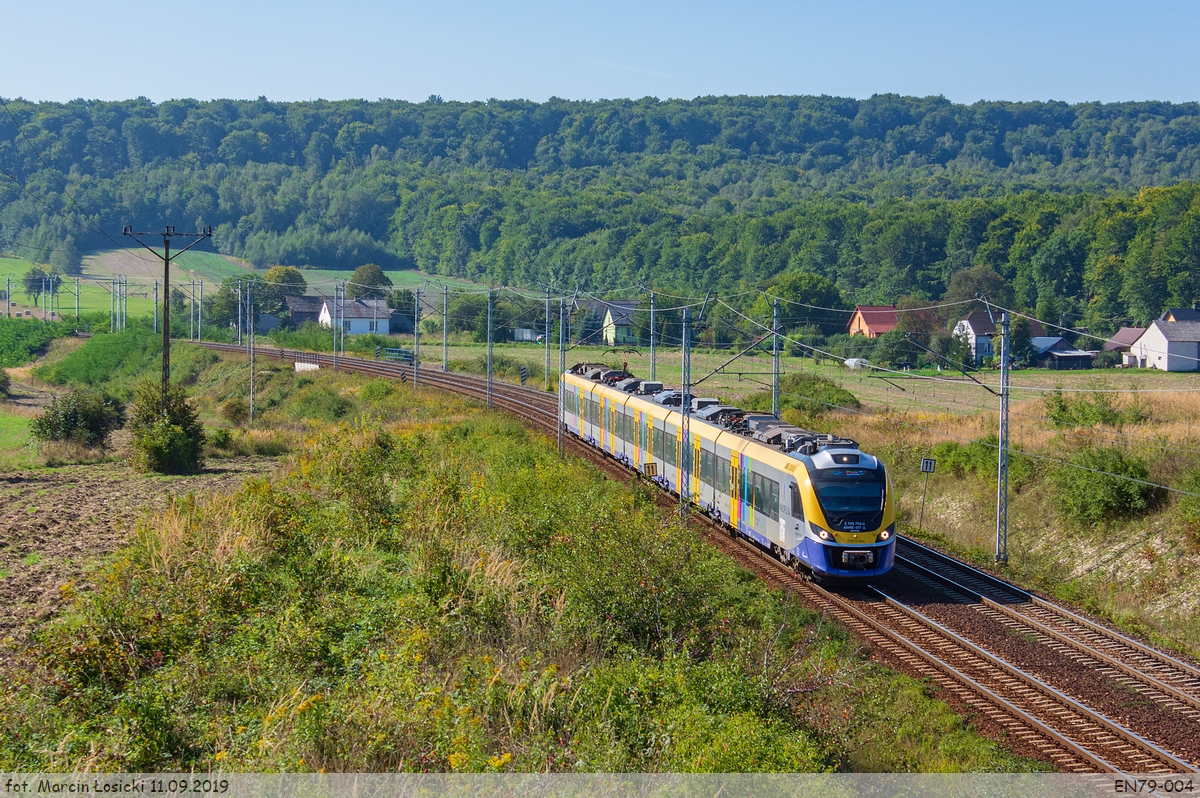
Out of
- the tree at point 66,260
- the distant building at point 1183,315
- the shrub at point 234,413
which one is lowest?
the shrub at point 234,413

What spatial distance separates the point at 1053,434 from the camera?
104 ft

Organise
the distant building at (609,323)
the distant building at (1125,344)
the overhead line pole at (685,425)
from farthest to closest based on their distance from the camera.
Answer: the distant building at (609,323), the distant building at (1125,344), the overhead line pole at (685,425)

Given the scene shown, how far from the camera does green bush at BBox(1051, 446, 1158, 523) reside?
81.7 feet

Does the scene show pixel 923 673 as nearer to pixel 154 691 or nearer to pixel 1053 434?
pixel 154 691

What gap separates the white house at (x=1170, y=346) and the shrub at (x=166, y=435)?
2434 inches

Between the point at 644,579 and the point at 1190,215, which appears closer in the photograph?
the point at 644,579

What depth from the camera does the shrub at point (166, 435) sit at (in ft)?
119

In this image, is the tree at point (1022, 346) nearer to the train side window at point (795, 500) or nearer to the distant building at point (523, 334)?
the distant building at point (523, 334)

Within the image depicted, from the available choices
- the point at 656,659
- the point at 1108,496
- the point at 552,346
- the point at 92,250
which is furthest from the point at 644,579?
the point at 92,250

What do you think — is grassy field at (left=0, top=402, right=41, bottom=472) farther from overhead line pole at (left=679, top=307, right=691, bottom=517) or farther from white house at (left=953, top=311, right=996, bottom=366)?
white house at (left=953, top=311, right=996, bottom=366)

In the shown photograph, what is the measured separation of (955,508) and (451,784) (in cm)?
2406

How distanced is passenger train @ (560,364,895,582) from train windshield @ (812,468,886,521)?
2cm

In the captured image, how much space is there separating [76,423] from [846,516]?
34247 mm

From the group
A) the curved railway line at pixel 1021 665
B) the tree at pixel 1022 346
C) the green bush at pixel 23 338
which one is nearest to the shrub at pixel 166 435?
the curved railway line at pixel 1021 665
